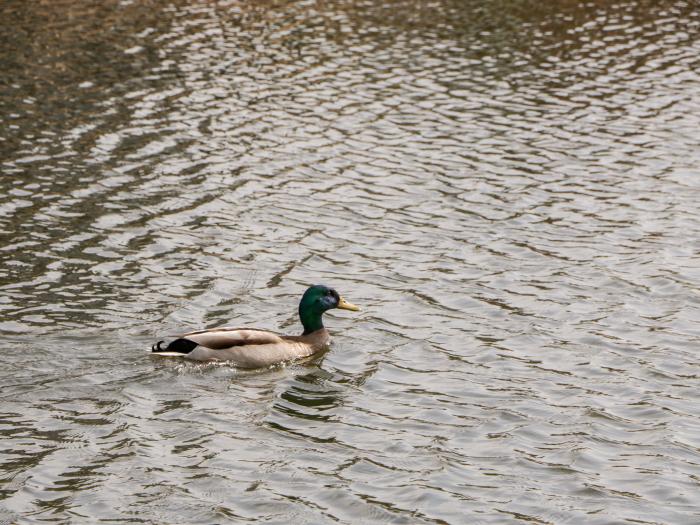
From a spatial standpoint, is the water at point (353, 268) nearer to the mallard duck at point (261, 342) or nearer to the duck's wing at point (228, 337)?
the mallard duck at point (261, 342)

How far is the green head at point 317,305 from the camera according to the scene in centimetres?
1981

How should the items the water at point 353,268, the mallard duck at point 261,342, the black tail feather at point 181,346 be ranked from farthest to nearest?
the mallard duck at point 261,342
the black tail feather at point 181,346
the water at point 353,268

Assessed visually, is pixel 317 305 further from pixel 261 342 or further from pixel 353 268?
pixel 353 268

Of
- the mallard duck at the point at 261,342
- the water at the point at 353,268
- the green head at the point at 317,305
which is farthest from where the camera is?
the green head at the point at 317,305

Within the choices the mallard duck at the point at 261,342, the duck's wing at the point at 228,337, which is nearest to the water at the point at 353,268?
the mallard duck at the point at 261,342

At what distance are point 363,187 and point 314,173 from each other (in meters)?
1.56

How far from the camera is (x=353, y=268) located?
23.1 m

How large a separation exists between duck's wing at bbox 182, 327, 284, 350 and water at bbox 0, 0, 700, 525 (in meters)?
0.49

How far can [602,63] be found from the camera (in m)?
39.9

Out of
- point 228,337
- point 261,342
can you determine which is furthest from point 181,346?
point 261,342

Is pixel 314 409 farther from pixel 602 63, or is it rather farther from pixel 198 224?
pixel 602 63

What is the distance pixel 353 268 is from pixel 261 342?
16.1 ft

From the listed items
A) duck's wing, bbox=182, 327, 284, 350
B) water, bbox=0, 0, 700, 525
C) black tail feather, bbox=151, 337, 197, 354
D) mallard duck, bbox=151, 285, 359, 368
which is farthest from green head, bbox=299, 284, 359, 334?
black tail feather, bbox=151, 337, 197, 354

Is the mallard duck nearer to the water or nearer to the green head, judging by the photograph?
the green head
